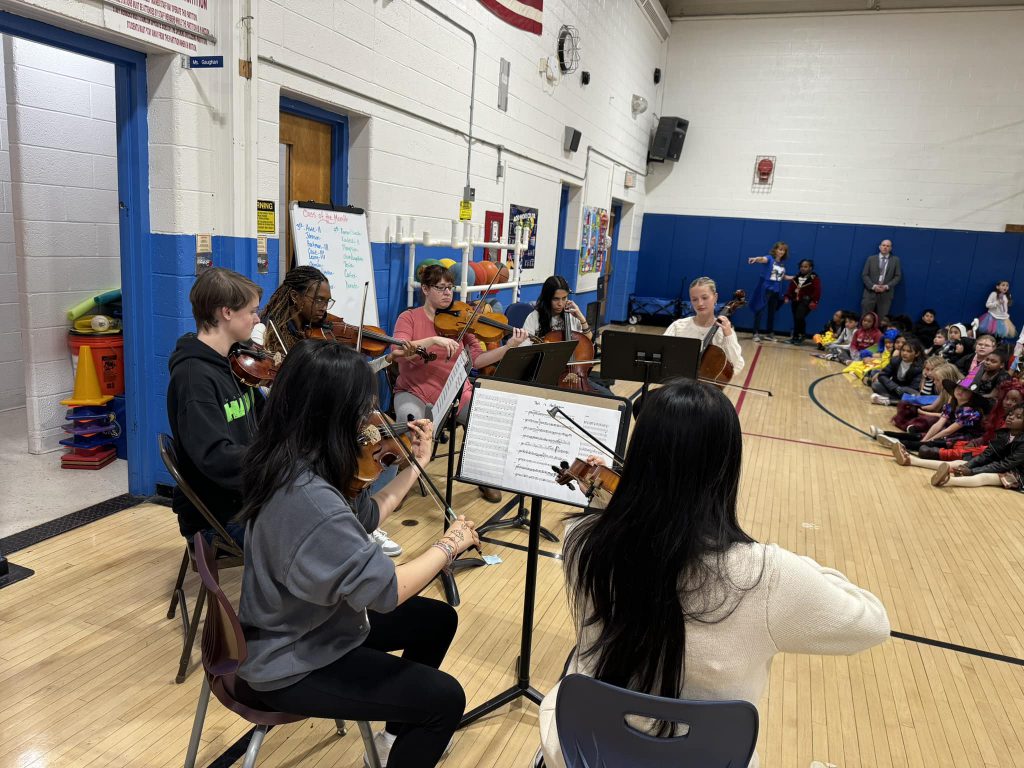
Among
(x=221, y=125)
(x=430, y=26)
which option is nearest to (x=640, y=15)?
(x=430, y=26)

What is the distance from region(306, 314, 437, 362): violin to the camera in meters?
3.39

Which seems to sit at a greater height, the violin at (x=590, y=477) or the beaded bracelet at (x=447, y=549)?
the violin at (x=590, y=477)

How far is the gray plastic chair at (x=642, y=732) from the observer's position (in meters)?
1.18

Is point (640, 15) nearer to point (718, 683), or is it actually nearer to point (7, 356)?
point (7, 356)

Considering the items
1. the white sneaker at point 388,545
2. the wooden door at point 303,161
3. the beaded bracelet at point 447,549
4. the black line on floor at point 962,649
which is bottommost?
the black line on floor at point 962,649

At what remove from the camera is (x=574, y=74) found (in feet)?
26.5

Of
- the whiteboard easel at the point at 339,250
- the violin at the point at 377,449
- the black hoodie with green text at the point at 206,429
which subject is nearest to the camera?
the violin at the point at 377,449

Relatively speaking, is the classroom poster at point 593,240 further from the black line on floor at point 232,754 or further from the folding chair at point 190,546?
the black line on floor at point 232,754

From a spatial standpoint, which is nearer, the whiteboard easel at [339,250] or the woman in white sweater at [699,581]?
the woman in white sweater at [699,581]

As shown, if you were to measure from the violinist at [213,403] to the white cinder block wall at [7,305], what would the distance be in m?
2.74

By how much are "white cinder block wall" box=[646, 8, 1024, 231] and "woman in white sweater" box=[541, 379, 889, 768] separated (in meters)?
11.9

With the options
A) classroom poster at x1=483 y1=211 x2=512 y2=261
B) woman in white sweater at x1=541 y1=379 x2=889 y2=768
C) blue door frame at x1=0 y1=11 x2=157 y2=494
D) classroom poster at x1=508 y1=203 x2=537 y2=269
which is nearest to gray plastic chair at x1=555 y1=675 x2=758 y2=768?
Answer: woman in white sweater at x1=541 y1=379 x2=889 y2=768

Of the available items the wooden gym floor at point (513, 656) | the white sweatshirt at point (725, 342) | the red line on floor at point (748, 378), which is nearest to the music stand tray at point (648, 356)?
the white sweatshirt at point (725, 342)

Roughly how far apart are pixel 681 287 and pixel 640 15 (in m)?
4.57
